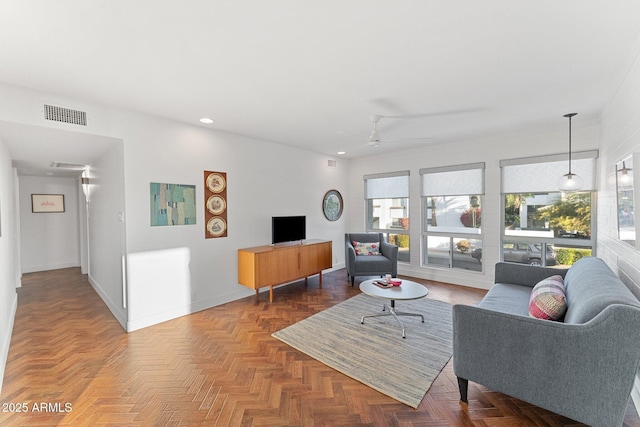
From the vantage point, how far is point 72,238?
6.57m

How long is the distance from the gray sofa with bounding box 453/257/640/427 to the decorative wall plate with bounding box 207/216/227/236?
324cm

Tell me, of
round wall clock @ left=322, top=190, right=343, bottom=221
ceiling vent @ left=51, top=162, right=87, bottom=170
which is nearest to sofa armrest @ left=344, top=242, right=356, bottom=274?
round wall clock @ left=322, top=190, right=343, bottom=221

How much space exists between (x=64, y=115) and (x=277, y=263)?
302 cm

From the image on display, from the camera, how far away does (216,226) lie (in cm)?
401

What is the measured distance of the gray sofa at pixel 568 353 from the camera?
150 cm

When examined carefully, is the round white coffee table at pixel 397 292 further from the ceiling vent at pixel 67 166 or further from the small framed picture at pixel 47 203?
the small framed picture at pixel 47 203

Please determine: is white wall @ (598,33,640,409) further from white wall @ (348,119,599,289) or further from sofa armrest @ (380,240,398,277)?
sofa armrest @ (380,240,398,277)

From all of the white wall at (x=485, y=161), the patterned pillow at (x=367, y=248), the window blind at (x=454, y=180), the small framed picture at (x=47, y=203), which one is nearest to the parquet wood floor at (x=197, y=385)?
the patterned pillow at (x=367, y=248)

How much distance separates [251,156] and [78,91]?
7.18 ft

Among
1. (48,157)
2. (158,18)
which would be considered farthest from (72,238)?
(158,18)

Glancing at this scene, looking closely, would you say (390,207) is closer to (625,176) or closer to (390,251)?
(390,251)

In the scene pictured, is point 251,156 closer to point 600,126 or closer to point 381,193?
point 381,193

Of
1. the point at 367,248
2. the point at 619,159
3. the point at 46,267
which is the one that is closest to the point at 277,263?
the point at 367,248

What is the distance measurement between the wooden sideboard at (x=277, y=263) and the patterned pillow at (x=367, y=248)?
74 cm
